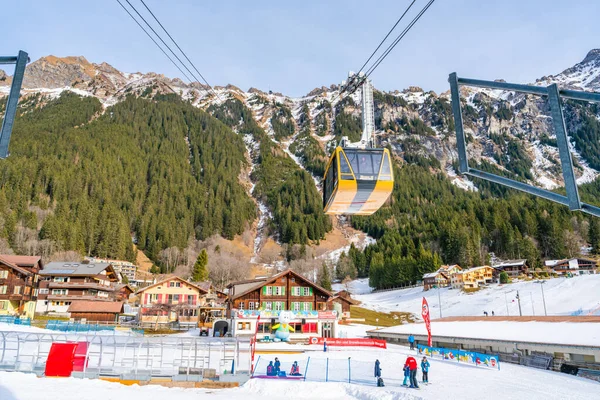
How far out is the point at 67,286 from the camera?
6944 centimetres

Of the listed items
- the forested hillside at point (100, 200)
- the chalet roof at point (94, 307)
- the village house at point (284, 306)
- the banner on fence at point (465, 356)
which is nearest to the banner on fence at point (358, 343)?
the banner on fence at point (465, 356)

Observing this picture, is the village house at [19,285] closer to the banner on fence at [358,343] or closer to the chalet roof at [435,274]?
the banner on fence at [358,343]

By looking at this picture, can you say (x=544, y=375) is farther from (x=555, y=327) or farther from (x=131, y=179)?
(x=131, y=179)

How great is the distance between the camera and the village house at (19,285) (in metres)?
58.0

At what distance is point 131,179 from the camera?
584 ft

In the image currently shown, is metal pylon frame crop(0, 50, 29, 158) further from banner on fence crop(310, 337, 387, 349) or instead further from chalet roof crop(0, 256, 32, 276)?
chalet roof crop(0, 256, 32, 276)

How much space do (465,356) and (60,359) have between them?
28.8 metres

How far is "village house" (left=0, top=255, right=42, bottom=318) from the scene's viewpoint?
5803cm

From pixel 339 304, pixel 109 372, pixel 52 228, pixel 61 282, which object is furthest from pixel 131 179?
pixel 109 372

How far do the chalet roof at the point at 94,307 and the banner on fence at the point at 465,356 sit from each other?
157 feet

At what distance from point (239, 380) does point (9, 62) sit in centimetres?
1821

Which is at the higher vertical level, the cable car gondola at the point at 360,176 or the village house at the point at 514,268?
the village house at the point at 514,268

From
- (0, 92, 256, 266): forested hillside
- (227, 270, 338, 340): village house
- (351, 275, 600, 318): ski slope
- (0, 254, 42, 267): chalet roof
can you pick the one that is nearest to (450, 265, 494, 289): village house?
(351, 275, 600, 318): ski slope

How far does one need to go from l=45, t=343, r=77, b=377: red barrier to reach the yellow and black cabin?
16553mm
